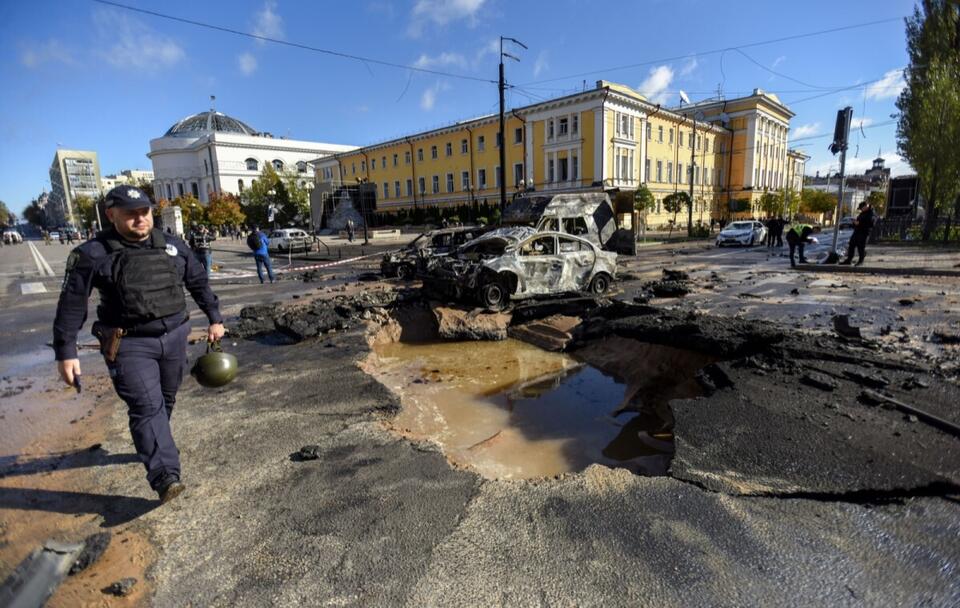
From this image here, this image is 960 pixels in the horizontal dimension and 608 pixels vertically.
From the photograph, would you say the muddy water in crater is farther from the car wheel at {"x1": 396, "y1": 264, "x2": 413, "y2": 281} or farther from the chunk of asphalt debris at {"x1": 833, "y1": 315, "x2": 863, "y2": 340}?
the car wheel at {"x1": 396, "y1": 264, "x2": 413, "y2": 281}

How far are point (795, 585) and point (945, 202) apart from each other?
29924 millimetres

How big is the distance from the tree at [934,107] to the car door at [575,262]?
22.4 metres

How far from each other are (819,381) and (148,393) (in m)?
5.49

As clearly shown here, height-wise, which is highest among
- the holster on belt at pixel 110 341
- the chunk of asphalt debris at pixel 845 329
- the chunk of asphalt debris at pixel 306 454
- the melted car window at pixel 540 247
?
the melted car window at pixel 540 247

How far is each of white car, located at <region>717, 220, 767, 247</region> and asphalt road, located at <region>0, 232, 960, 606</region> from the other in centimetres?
2531

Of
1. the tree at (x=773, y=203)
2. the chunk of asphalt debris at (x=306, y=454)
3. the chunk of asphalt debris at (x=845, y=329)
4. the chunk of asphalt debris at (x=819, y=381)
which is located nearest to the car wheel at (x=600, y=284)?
the chunk of asphalt debris at (x=845, y=329)

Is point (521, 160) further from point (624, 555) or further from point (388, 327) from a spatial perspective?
point (624, 555)

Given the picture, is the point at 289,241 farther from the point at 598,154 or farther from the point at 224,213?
the point at 224,213

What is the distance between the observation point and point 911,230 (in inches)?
960

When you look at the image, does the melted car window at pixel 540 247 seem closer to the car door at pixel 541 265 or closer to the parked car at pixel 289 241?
the car door at pixel 541 265

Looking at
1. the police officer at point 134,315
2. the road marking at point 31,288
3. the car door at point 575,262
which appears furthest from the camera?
the road marking at point 31,288

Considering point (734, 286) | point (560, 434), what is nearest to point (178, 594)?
point (560, 434)

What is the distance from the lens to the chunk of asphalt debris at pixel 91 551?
2.54 m

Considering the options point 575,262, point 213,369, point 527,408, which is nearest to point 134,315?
point 213,369
